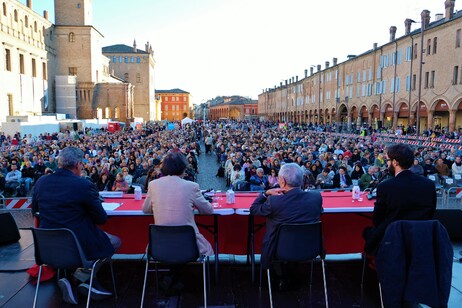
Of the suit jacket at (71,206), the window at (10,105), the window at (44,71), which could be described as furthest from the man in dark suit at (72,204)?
the window at (44,71)

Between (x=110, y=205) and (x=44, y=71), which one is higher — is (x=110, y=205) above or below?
below

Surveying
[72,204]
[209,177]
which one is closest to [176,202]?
[72,204]

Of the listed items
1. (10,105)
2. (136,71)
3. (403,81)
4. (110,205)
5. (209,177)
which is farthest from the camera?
(136,71)

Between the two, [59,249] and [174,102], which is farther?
[174,102]

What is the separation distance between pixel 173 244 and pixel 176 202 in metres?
0.42

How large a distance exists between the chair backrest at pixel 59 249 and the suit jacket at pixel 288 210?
1838mm

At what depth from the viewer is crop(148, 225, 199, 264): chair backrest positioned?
12.0 ft

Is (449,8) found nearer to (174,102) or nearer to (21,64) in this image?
(21,64)

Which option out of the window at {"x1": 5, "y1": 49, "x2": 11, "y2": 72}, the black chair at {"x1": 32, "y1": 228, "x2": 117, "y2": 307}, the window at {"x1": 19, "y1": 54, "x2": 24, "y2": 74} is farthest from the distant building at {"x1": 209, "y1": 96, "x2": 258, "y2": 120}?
the black chair at {"x1": 32, "y1": 228, "x2": 117, "y2": 307}

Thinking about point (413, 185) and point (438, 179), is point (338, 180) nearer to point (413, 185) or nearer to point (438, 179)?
point (438, 179)

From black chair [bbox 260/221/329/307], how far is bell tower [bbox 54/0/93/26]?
63.9 meters

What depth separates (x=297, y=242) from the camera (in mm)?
3770

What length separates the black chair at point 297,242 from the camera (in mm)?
3713

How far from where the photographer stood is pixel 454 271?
507 cm
